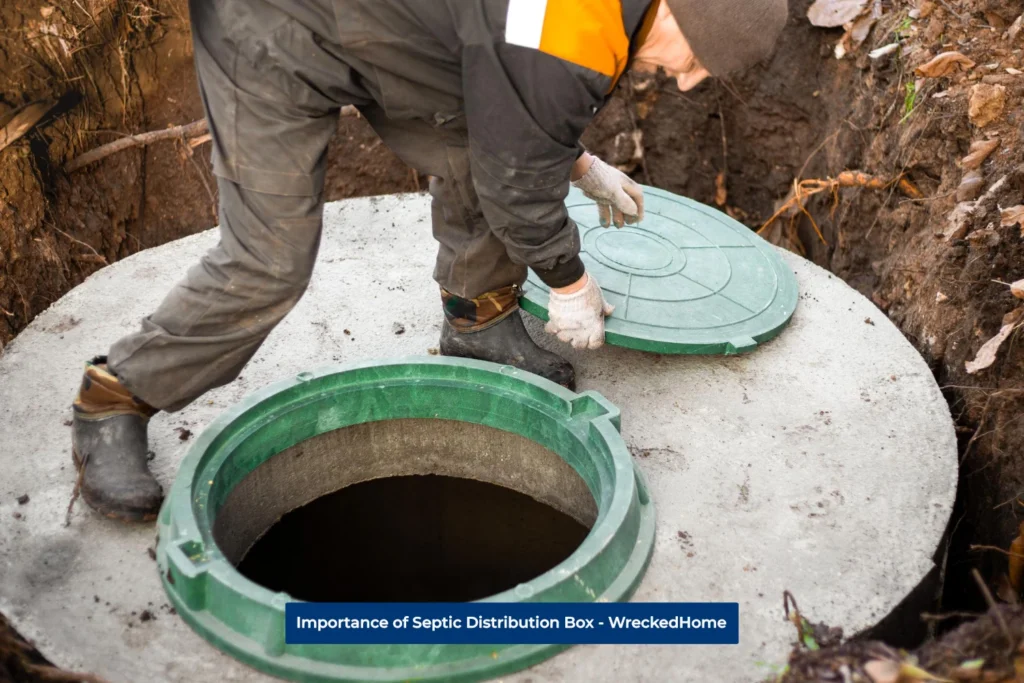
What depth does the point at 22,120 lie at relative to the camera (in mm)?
3381

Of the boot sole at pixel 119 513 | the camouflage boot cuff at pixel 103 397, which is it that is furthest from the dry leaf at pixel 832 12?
the boot sole at pixel 119 513

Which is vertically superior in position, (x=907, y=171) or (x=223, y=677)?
(x=907, y=171)

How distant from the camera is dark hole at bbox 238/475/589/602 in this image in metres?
2.79

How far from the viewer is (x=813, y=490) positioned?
2348 millimetres

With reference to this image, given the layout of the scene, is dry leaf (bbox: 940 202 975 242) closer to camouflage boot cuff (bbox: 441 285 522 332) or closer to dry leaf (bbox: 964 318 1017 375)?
dry leaf (bbox: 964 318 1017 375)

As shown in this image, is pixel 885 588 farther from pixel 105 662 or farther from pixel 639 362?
pixel 105 662

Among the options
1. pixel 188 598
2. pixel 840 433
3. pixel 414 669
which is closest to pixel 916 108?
pixel 840 433

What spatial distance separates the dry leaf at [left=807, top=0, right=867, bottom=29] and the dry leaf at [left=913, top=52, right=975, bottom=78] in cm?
82

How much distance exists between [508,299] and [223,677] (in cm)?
123

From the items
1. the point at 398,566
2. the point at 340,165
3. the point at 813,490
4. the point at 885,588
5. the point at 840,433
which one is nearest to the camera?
the point at 885,588

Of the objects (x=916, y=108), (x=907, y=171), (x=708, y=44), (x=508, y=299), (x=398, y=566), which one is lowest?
(x=398, y=566)

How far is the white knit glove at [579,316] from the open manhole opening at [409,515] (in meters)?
0.31

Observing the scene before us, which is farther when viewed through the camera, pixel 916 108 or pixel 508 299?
pixel 916 108

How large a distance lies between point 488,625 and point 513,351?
951 mm
